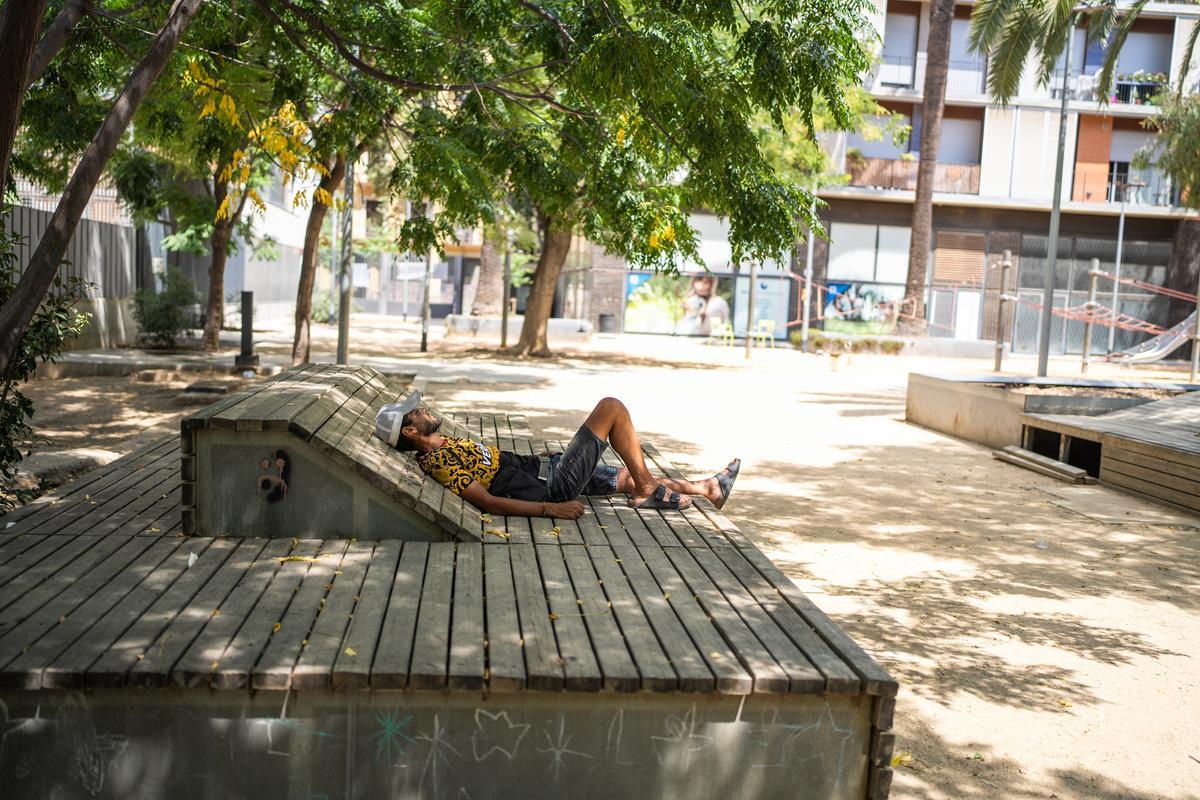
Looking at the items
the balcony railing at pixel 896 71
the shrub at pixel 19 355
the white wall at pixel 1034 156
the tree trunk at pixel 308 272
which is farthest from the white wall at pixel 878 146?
the shrub at pixel 19 355

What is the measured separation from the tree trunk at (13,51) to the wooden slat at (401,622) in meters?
2.82

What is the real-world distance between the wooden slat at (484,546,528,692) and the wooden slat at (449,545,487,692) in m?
0.03

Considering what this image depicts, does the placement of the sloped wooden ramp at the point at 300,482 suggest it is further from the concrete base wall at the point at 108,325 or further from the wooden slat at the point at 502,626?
the concrete base wall at the point at 108,325

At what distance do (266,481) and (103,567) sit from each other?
0.75 m

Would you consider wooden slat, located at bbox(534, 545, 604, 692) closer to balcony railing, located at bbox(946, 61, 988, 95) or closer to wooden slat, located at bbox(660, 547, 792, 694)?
wooden slat, located at bbox(660, 547, 792, 694)

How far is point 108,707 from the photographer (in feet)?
11.5

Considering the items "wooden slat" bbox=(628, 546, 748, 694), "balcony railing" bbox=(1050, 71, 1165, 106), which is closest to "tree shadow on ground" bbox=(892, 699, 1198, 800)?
"wooden slat" bbox=(628, 546, 748, 694)

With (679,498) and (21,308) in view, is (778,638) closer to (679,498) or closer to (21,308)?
(679,498)

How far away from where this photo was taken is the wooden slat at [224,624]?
138 inches

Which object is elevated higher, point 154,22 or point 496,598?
point 154,22

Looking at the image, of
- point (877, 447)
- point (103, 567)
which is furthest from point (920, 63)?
point (103, 567)

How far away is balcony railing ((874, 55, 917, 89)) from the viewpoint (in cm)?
3772

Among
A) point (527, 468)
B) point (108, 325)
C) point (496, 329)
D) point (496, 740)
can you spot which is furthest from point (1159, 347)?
point (496, 740)

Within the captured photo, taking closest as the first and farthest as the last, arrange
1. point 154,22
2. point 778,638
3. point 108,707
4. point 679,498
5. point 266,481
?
point 108,707
point 778,638
point 266,481
point 679,498
point 154,22
